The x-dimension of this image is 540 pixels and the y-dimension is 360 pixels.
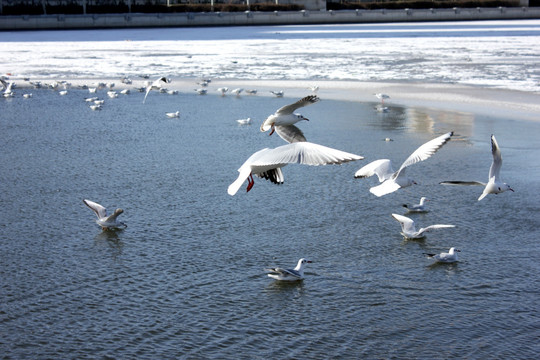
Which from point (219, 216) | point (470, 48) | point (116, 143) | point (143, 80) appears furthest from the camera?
point (470, 48)

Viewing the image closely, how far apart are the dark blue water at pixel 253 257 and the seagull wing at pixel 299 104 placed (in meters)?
1.35

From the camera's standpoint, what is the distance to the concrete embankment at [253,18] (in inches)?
Answer: 2474

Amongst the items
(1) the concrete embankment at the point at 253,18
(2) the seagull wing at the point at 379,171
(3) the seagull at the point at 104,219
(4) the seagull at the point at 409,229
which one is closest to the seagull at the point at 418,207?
(4) the seagull at the point at 409,229

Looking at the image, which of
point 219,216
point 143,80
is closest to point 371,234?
point 219,216

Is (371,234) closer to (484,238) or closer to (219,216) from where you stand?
(484,238)

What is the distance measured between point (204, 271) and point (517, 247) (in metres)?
3.26

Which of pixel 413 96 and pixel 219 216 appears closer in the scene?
pixel 219 216

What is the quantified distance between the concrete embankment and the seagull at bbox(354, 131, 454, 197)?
57651 millimetres

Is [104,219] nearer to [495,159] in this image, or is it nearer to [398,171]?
[398,171]

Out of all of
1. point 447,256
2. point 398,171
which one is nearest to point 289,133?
point 398,171

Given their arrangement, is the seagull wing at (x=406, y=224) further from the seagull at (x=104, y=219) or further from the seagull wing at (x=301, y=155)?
the seagull at (x=104, y=219)

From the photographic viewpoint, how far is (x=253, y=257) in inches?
316

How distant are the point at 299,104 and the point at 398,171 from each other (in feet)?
4.06

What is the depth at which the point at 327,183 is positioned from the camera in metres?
11.0
